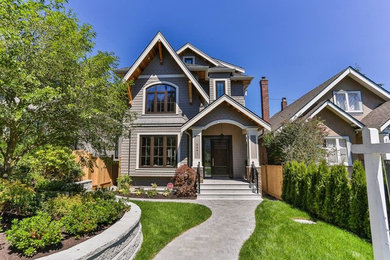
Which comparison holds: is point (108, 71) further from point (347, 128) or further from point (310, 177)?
point (347, 128)

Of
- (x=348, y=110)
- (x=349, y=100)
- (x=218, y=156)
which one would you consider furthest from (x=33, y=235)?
(x=349, y=100)

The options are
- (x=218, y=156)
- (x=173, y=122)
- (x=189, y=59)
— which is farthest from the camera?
(x=189, y=59)

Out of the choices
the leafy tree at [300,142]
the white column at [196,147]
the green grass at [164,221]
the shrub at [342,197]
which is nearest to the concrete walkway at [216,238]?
the green grass at [164,221]

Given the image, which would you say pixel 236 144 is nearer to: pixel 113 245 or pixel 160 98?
pixel 160 98

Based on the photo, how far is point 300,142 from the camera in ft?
32.2

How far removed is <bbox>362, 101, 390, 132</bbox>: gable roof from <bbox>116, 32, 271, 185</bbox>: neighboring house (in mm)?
7160

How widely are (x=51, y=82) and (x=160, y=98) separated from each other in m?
8.24

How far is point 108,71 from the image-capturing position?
5.32m

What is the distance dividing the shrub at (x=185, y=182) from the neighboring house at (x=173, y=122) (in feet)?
3.65

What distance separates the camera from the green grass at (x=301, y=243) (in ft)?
12.9

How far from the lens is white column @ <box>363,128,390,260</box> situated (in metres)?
2.07

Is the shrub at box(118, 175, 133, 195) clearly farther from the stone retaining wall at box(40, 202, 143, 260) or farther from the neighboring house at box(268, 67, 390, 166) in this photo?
the neighboring house at box(268, 67, 390, 166)

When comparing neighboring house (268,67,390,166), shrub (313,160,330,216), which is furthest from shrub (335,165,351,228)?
neighboring house (268,67,390,166)

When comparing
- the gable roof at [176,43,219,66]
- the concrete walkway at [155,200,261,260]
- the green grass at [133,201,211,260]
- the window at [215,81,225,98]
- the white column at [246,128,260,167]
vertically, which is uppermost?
the gable roof at [176,43,219,66]
